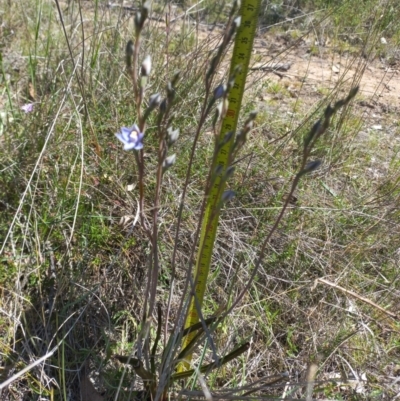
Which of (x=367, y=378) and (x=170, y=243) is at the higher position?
(x=170, y=243)

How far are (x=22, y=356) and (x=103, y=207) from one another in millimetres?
615

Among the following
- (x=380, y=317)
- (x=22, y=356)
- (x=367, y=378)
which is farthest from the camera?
(x=380, y=317)

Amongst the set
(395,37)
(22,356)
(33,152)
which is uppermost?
(395,37)

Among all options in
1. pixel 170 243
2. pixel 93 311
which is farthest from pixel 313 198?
pixel 93 311

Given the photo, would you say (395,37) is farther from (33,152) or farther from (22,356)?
(22,356)

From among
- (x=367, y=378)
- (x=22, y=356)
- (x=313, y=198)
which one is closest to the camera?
(x=22, y=356)

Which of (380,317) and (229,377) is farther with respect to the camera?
(380,317)

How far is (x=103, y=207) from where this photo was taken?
72.8 inches

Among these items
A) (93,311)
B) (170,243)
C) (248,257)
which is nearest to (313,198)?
(248,257)

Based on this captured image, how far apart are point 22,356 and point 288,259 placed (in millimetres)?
1019

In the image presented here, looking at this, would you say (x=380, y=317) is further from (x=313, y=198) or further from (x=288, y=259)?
(x=313, y=198)

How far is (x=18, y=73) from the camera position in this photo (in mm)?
2688

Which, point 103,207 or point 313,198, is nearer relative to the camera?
point 103,207

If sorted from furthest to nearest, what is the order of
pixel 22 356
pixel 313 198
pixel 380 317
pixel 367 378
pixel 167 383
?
pixel 313 198
pixel 380 317
pixel 367 378
pixel 22 356
pixel 167 383
